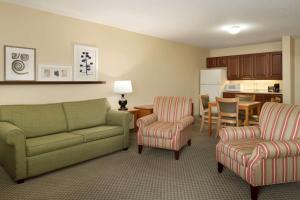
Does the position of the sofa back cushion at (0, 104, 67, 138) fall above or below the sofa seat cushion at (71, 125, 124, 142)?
above

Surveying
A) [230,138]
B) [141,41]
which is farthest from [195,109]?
[230,138]

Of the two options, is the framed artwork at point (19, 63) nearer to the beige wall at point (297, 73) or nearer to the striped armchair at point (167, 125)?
the striped armchair at point (167, 125)

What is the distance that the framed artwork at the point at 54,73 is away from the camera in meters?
3.83

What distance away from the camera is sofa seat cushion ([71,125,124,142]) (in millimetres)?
3398

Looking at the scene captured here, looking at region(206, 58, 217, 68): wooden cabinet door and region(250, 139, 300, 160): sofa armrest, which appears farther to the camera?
region(206, 58, 217, 68): wooden cabinet door

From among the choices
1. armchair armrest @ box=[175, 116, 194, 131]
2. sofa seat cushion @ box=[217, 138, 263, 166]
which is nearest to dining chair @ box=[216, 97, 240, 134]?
armchair armrest @ box=[175, 116, 194, 131]

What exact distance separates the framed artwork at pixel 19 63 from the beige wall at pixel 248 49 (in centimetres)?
631

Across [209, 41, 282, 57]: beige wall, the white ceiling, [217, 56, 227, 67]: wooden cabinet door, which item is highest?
[209, 41, 282, 57]: beige wall

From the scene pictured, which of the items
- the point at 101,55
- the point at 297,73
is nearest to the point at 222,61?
the point at 297,73

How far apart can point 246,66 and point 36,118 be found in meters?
6.37

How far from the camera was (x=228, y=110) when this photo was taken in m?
4.71

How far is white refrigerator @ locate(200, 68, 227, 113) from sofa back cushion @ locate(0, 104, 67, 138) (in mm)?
5205

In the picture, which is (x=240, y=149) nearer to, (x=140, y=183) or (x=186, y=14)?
(x=140, y=183)

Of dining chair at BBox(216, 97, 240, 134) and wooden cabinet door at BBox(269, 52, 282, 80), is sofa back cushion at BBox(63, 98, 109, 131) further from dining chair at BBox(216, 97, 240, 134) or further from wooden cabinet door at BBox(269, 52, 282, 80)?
wooden cabinet door at BBox(269, 52, 282, 80)
